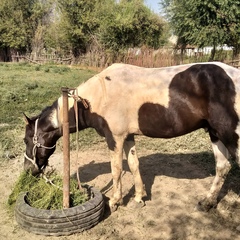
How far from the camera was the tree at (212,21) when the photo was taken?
60.9ft

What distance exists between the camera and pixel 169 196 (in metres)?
4.55

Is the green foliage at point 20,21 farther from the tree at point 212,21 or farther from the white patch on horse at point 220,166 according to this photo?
the white patch on horse at point 220,166

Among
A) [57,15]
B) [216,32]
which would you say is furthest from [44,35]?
[216,32]

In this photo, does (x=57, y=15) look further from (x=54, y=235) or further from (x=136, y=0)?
(x=54, y=235)

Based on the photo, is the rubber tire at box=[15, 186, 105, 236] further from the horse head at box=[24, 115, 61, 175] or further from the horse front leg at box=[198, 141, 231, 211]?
the horse front leg at box=[198, 141, 231, 211]

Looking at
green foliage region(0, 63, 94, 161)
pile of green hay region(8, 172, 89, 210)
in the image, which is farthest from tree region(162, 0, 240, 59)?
pile of green hay region(8, 172, 89, 210)

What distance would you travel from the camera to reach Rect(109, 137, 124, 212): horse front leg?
3898mm

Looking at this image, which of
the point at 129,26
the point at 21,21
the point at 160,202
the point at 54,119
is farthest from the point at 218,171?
the point at 21,21

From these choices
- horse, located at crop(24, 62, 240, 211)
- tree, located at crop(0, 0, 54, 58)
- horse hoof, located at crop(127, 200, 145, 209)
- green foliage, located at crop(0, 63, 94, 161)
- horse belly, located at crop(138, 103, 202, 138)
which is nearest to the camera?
horse, located at crop(24, 62, 240, 211)

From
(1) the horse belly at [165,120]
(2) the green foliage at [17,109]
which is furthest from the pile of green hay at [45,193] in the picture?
(2) the green foliage at [17,109]

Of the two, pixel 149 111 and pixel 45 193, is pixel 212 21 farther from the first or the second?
pixel 45 193

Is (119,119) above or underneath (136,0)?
underneath

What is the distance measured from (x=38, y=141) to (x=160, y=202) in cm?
189

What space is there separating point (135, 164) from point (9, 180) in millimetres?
2266
